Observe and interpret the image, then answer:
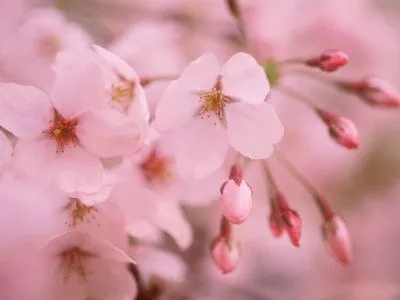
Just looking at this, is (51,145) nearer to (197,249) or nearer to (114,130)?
(114,130)

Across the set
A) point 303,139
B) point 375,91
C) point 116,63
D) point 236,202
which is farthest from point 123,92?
point 303,139

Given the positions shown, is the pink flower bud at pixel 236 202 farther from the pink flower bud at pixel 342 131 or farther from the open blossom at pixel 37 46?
the open blossom at pixel 37 46

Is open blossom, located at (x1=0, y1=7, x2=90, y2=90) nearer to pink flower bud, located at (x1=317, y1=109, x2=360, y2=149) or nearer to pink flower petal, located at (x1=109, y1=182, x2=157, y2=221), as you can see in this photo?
pink flower petal, located at (x1=109, y1=182, x2=157, y2=221)

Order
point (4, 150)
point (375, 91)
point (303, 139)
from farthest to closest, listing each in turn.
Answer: point (303, 139), point (375, 91), point (4, 150)

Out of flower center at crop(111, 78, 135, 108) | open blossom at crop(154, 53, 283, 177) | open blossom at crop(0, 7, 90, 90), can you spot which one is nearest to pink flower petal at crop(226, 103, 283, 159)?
open blossom at crop(154, 53, 283, 177)

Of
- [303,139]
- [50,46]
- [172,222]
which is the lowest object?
[303,139]

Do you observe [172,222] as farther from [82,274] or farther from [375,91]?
A: [375,91]

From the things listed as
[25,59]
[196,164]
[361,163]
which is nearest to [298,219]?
[196,164]
